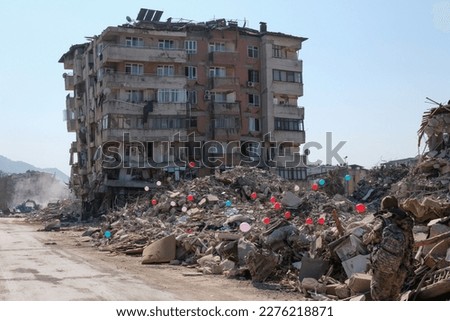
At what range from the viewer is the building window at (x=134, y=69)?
4997 cm

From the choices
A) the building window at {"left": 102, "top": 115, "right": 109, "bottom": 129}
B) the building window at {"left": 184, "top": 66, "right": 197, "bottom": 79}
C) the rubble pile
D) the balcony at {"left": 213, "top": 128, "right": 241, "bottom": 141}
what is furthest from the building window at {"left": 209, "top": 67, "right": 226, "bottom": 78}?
the rubble pile

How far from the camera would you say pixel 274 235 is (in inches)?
545

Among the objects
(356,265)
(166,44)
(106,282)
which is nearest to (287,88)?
(166,44)

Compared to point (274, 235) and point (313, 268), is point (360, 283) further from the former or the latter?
point (274, 235)

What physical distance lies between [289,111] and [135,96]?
15.1 m

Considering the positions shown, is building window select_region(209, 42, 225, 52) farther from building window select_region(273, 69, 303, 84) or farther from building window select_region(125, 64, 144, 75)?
building window select_region(125, 64, 144, 75)

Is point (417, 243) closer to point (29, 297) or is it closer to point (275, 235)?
point (275, 235)

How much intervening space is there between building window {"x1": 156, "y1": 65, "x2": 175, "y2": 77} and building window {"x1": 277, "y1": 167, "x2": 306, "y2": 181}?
13.1 metres

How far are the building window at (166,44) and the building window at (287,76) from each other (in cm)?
1021

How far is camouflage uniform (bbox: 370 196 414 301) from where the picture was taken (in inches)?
313

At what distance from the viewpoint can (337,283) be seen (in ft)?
35.9

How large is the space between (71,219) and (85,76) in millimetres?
14395

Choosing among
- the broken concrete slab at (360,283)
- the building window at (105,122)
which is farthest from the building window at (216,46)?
the broken concrete slab at (360,283)

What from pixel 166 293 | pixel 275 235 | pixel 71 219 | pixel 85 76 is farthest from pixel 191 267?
pixel 85 76
